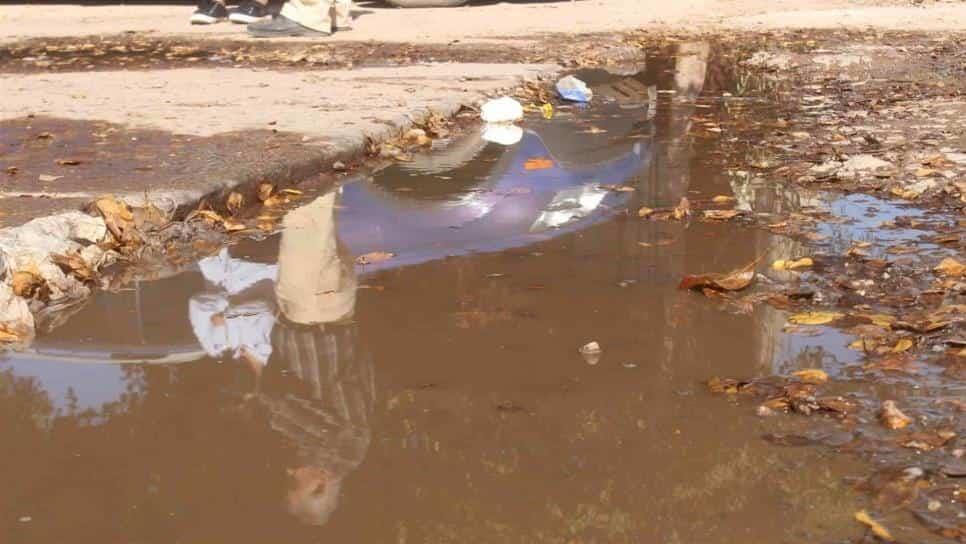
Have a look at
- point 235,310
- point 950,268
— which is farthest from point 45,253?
point 950,268

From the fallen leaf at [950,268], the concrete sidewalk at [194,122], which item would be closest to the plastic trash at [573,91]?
the concrete sidewalk at [194,122]

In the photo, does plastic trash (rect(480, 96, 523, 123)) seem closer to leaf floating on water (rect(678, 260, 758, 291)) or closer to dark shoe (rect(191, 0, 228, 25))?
leaf floating on water (rect(678, 260, 758, 291))

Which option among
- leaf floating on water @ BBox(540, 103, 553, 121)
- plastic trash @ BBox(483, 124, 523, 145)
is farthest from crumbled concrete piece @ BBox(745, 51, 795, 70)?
plastic trash @ BBox(483, 124, 523, 145)

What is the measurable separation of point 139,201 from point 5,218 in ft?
1.77

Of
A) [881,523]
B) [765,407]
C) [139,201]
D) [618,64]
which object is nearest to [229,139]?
[139,201]

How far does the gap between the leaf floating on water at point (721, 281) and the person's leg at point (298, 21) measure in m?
10.1

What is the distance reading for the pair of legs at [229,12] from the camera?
590 inches

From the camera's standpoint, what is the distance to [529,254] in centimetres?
502

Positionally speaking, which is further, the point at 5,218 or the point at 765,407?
the point at 5,218

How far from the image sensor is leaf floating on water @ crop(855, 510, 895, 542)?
2.65 meters

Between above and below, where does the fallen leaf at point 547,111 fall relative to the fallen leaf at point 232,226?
below

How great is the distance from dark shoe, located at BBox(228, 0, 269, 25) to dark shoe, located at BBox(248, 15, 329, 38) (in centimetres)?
78

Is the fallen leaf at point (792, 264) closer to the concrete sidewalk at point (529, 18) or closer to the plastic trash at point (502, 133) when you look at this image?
the plastic trash at point (502, 133)

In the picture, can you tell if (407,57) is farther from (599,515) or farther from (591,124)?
(599,515)
